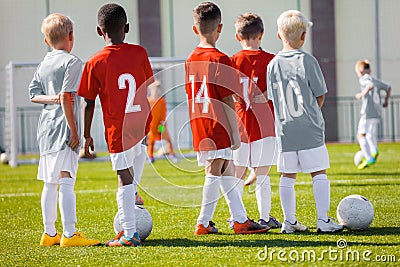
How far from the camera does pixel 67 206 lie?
6.47 m

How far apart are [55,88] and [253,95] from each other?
5.89 ft

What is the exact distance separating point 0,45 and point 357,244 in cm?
1977

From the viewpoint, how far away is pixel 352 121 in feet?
79.2

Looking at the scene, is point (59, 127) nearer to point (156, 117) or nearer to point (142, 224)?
point (142, 224)

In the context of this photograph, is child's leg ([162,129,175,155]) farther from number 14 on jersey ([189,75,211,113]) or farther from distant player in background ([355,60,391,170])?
number 14 on jersey ([189,75,211,113])

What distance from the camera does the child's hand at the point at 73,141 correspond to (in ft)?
21.0

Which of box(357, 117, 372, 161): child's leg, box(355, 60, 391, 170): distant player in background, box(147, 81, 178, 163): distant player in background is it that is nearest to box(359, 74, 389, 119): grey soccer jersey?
box(355, 60, 391, 170): distant player in background

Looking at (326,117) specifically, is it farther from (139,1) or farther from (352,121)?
(139,1)

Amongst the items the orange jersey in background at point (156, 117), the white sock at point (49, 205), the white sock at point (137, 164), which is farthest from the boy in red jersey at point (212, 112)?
the orange jersey in background at point (156, 117)

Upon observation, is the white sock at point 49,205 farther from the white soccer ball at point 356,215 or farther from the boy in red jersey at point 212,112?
the white soccer ball at point 356,215

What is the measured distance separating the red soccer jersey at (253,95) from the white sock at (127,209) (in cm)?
143

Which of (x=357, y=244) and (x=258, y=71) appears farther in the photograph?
(x=258, y=71)

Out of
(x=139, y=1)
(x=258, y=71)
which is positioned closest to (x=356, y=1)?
(x=139, y=1)

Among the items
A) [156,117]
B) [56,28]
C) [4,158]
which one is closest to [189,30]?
[156,117]
